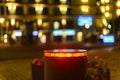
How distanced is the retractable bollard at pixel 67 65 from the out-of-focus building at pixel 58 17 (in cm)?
7864

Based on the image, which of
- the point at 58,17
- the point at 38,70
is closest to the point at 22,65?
the point at 38,70

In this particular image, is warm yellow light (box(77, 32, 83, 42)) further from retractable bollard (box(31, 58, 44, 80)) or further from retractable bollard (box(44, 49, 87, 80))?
retractable bollard (box(44, 49, 87, 80))

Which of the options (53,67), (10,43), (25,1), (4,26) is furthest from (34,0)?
(53,67)

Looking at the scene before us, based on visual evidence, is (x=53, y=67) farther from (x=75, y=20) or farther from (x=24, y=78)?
(x=75, y=20)

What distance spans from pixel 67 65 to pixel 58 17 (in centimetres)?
8975

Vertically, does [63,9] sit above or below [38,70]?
below

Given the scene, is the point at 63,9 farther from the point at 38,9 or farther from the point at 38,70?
the point at 38,70

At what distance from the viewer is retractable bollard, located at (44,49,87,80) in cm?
826

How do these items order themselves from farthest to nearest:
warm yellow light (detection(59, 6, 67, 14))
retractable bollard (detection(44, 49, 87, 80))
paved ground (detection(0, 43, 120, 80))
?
1. warm yellow light (detection(59, 6, 67, 14))
2. paved ground (detection(0, 43, 120, 80))
3. retractable bollard (detection(44, 49, 87, 80))

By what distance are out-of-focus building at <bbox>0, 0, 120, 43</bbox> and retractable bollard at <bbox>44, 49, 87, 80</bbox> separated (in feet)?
258

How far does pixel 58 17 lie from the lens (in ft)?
321

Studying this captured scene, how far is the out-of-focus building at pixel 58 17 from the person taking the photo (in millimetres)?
89875

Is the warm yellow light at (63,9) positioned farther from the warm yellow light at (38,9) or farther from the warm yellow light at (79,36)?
the warm yellow light at (79,36)

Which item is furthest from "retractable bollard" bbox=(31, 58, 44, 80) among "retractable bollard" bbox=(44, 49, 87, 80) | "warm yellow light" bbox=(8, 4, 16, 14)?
"warm yellow light" bbox=(8, 4, 16, 14)
